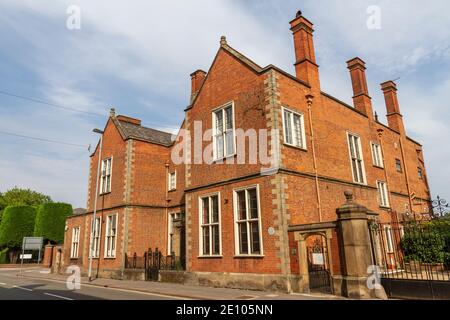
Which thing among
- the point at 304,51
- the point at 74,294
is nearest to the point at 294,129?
the point at 304,51

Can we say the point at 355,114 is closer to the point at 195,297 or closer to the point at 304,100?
the point at 304,100

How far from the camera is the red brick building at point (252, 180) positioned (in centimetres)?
1491

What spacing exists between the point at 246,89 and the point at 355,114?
913 cm

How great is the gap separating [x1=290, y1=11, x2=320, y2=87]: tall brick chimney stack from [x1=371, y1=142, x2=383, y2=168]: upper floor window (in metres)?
7.60

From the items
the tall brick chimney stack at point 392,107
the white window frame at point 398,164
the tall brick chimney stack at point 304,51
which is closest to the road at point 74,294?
the tall brick chimney stack at point 304,51

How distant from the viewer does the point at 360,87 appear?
81.1 feet

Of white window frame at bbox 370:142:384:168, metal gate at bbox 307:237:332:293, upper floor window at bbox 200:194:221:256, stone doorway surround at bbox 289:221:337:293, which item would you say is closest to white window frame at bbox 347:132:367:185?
white window frame at bbox 370:142:384:168

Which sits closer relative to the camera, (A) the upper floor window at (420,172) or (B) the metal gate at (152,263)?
(B) the metal gate at (152,263)

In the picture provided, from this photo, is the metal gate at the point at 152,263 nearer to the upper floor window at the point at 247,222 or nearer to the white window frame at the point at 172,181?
the white window frame at the point at 172,181

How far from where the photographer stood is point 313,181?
658 inches

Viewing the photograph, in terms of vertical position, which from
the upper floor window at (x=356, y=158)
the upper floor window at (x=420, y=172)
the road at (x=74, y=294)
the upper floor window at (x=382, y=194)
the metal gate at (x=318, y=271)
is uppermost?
the upper floor window at (x=420, y=172)

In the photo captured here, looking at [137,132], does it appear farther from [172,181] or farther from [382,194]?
[382,194]

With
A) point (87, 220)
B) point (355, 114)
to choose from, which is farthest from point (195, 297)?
point (87, 220)

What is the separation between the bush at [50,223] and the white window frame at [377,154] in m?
44.7
